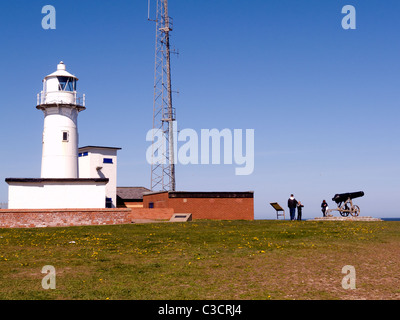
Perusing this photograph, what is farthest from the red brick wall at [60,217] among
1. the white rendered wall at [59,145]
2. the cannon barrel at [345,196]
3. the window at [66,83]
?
the cannon barrel at [345,196]

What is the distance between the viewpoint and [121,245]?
19.1m

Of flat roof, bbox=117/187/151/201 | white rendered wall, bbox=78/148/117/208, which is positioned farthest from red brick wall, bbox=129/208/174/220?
flat roof, bbox=117/187/151/201

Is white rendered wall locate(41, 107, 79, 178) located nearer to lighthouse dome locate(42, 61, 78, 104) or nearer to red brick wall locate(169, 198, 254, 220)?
lighthouse dome locate(42, 61, 78, 104)

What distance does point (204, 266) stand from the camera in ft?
45.6

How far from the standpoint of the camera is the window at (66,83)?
43812 mm

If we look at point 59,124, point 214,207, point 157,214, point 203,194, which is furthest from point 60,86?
point 214,207

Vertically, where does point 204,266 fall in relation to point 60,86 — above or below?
below

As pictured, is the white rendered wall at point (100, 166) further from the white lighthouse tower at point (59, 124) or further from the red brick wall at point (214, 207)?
the red brick wall at point (214, 207)

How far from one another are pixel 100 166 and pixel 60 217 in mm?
19040

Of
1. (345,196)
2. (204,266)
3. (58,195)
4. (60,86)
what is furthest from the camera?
(60,86)

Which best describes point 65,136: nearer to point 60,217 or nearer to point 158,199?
point 158,199

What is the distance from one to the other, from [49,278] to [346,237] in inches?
531

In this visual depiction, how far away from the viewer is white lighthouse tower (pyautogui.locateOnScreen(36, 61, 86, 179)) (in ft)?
142
